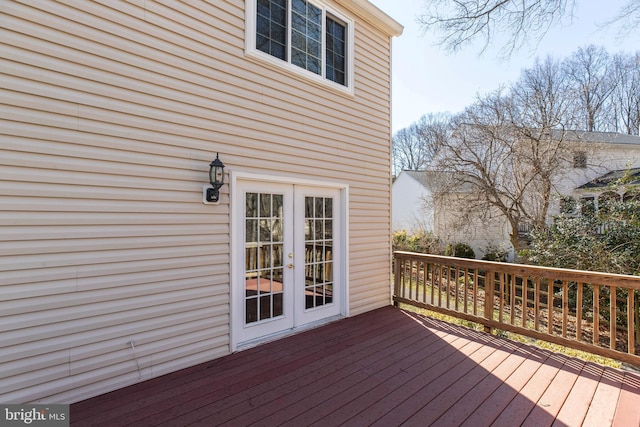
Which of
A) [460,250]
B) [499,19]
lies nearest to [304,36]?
[499,19]

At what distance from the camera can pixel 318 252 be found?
4.32m

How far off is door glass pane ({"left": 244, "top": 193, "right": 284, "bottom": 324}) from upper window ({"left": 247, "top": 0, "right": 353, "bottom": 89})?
1.68m

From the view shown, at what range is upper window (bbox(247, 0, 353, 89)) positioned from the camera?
11.8 ft

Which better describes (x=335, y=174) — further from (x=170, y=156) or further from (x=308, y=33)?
(x=170, y=156)

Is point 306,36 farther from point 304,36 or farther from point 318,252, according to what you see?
point 318,252

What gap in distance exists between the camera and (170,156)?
292cm

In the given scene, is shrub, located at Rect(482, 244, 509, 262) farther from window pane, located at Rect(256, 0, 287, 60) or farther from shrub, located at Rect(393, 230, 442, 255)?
window pane, located at Rect(256, 0, 287, 60)

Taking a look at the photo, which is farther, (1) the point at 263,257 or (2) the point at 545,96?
(2) the point at 545,96

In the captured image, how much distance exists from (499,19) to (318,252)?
12.4ft

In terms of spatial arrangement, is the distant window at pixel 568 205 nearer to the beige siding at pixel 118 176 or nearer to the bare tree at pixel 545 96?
the bare tree at pixel 545 96

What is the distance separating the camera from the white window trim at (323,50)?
3.42 meters

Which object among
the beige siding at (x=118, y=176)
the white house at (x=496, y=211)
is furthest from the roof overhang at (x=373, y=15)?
the white house at (x=496, y=211)

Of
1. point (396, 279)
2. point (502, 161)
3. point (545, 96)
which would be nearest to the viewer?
point (396, 279)

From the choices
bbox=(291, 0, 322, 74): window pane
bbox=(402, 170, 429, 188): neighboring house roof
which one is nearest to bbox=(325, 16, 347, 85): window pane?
bbox=(291, 0, 322, 74): window pane
